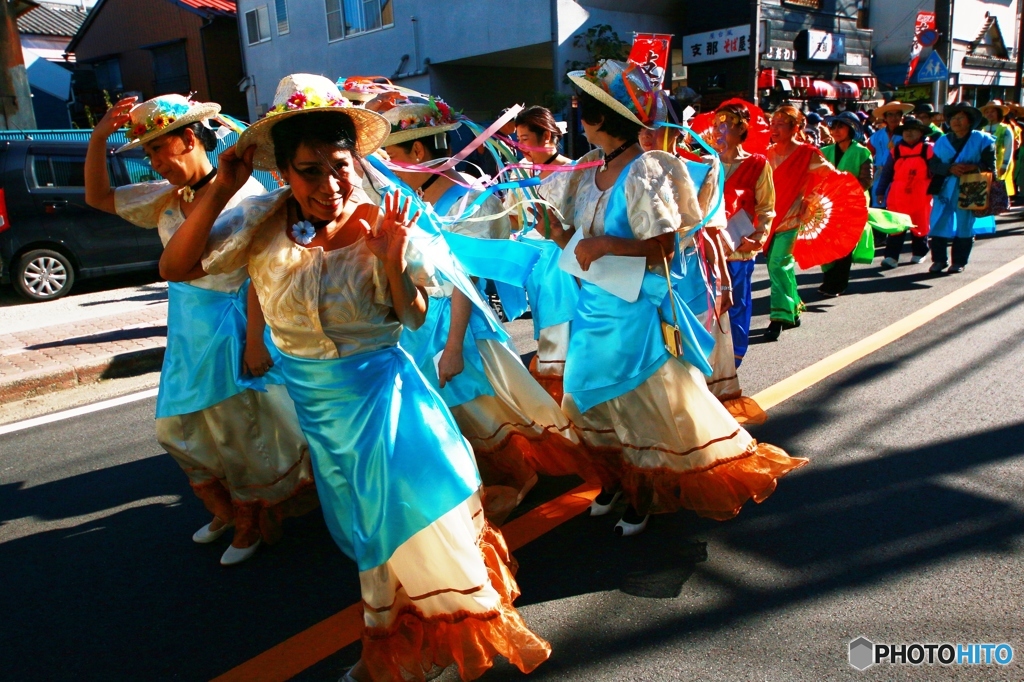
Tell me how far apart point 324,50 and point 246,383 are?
20.3 metres

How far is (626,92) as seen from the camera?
2.93 m

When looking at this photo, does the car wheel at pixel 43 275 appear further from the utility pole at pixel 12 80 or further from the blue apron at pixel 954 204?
the blue apron at pixel 954 204

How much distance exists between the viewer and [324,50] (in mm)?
21406

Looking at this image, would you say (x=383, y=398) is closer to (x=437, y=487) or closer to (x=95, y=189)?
(x=437, y=487)

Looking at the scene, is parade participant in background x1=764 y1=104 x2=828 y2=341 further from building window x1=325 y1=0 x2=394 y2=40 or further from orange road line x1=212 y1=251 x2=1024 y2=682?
building window x1=325 y1=0 x2=394 y2=40

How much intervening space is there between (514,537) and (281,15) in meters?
22.4

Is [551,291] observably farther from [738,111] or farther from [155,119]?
[738,111]

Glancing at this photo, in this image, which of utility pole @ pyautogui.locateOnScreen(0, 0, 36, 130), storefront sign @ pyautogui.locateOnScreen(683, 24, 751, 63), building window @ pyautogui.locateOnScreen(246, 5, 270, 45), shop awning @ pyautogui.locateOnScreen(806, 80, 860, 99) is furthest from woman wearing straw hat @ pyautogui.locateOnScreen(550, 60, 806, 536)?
building window @ pyautogui.locateOnScreen(246, 5, 270, 45)

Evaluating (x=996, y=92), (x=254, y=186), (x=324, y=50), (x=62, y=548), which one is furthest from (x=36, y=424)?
(x=996, y=92)

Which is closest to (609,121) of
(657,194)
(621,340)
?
(657,194)

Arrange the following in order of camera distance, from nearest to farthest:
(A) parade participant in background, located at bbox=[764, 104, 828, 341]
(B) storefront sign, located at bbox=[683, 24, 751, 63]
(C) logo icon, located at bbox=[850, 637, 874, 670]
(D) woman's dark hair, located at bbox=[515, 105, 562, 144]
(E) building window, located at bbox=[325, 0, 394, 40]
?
(C) logo icon, located at bbox=[850, 637, 874, 670] < (D) woman's dark hair, located at bbox=[515, 105, 562, 144] < (A) parade participant in background, located at bbox=[764, 104, 828, 341] < (B) storefront sign, located at bbox=[683, 24, 751, 63] < (E) building window, located at bbox=[325, 0, 394, 40]

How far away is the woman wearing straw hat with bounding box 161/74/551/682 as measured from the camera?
85.0 inches

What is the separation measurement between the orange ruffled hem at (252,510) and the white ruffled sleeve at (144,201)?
107 cm

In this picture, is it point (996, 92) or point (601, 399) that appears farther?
point (996, 92)
